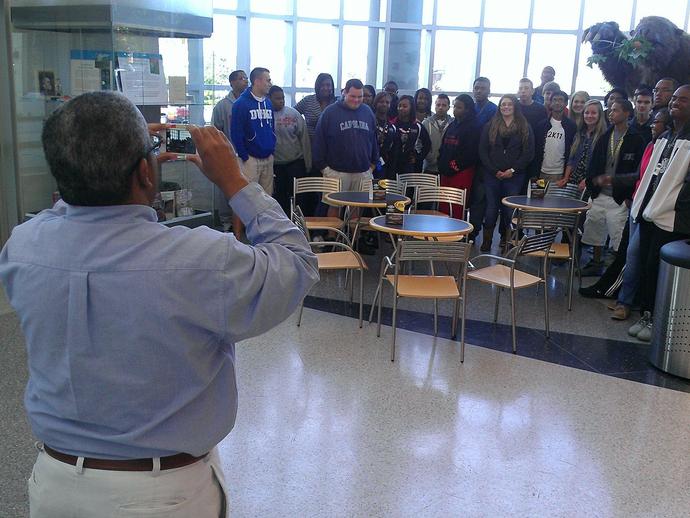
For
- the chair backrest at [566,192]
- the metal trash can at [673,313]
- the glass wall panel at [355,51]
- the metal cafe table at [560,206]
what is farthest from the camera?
the glass wall panel at [355,51]

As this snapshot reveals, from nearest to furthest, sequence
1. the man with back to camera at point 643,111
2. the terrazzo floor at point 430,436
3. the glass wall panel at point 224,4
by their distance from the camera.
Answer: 1. the terrazzo floor at point 430,436
2. the man with back to camera at point 643,111
3. the glass wall panel at point 224,4

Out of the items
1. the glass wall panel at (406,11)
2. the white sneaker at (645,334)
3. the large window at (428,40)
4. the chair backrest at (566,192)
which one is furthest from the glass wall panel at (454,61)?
the white sneaker at (645,334)

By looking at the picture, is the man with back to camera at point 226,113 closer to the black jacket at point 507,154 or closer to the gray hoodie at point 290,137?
the gray hoodie at point 290,137

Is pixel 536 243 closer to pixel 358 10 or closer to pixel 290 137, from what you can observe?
pixel 290 137

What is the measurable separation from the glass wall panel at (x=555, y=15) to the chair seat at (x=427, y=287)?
30.6 ft

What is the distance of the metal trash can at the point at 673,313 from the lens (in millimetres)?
3938

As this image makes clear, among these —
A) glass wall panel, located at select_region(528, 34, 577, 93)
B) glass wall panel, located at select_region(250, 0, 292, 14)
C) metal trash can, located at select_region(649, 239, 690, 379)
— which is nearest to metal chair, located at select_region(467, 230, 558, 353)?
metal trash can, located at select_region(649, 239, 690, 379)

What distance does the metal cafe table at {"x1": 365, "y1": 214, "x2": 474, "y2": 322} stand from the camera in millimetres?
4469

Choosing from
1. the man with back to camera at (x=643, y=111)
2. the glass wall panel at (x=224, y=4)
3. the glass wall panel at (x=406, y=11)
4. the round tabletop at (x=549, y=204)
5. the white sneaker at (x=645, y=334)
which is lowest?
the white sneaker at (x=645, y=334)

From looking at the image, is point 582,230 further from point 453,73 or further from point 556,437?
point 453,73

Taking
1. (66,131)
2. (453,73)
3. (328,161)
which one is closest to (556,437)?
(66,131)

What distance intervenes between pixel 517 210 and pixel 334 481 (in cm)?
374

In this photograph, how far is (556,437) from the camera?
10.6 feet

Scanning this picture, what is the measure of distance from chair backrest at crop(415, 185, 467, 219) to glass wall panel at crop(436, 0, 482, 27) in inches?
262
